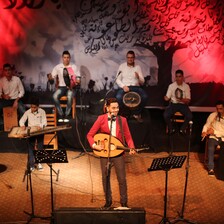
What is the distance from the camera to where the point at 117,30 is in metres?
10.9

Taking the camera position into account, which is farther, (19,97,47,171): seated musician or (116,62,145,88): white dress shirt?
(116,62,145,88): white dress shirt

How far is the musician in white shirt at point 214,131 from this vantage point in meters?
8.16

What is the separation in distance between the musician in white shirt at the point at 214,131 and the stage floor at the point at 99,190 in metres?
0.36

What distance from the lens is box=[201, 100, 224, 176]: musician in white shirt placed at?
816 cm

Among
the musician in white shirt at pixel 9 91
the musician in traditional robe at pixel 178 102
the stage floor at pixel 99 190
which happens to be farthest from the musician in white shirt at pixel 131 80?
the musician in white shirt at pixel 9 91

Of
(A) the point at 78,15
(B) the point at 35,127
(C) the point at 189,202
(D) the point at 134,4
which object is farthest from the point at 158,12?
(C) the point at 189,202

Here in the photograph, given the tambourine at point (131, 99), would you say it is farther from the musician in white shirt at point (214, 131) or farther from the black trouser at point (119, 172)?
the black trouser at point (119, 172)

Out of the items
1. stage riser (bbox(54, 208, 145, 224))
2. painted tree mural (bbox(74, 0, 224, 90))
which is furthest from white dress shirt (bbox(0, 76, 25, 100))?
stage riser (bbox(54, 208, 145, 224))

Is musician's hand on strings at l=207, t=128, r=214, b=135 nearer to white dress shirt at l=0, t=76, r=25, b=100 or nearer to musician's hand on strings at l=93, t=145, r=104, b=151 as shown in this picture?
musician's hand on strings at l=93, t=145, r=104, b=151

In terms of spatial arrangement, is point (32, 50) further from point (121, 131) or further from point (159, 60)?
point (121, 131)

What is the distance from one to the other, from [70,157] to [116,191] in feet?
6.84

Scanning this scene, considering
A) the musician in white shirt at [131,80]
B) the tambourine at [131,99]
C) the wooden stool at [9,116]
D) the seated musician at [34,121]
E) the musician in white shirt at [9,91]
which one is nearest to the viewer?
the seated musician at [34,121]

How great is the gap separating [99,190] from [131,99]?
282 cm

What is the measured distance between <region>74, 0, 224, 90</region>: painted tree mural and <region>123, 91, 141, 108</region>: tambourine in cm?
203
